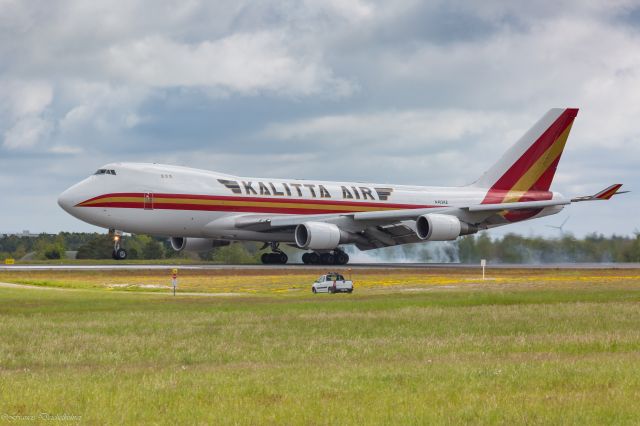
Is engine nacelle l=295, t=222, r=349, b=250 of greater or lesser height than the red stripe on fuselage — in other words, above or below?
below

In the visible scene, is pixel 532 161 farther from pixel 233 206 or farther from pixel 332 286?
pixel 332 286

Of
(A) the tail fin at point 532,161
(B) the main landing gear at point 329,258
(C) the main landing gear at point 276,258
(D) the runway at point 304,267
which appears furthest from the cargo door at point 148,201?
(A) the tail fin at point 532,161

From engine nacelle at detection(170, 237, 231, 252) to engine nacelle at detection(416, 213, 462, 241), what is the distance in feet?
42.6

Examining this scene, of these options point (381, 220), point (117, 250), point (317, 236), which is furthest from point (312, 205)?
point (117, 250)

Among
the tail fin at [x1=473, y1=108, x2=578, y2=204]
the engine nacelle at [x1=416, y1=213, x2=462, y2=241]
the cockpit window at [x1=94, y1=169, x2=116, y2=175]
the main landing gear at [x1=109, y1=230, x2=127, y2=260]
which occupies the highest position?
the tail fin at [x1=473, y1=108, x2=578, y2=204]

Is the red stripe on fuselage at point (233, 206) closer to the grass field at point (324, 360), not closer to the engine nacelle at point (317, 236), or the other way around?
the engine nacelle at point (317, 236)

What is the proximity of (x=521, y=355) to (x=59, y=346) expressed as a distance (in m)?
9.22

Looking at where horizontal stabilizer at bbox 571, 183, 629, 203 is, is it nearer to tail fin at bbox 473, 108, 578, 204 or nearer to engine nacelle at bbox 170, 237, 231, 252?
tail fin at bbox 473, 108, 578, 204

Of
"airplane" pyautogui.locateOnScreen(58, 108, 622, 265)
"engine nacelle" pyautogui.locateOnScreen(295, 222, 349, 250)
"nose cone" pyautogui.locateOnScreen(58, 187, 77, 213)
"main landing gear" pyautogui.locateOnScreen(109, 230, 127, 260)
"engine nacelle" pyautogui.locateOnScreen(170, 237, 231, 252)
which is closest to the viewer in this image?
"nose cone" pyautogui.locateOnScreen(58, 187, 77, 213)

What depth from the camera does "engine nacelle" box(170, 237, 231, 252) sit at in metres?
61.8

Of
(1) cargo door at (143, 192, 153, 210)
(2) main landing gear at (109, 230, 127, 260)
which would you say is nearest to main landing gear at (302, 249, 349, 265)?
(1) cargo door at (143, 192, 153, 210)

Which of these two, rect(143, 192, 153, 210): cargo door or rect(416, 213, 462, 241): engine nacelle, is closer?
rect(143, 192, 153, 210): cargo door

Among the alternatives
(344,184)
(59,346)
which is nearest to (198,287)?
(344,184)

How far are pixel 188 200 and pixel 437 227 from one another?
15.8 m
